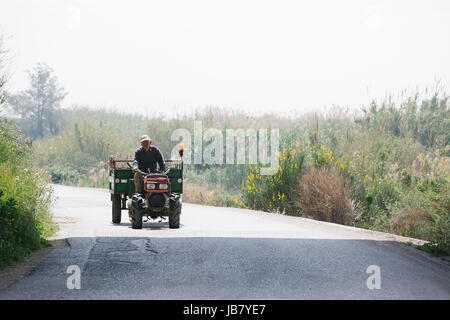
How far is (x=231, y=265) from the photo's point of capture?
10.6m

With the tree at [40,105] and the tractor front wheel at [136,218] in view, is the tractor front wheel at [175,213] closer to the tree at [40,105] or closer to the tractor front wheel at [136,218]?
the tractor front wheel at [136,218]

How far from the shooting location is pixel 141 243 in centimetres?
1296

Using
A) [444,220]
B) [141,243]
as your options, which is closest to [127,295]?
[141,243]

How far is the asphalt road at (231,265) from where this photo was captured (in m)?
8.56

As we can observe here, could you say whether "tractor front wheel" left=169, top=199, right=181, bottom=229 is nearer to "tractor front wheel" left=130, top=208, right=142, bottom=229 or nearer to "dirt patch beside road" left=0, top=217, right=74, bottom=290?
"tractor front wheel" left=130, top=208, right=142, bottom=229

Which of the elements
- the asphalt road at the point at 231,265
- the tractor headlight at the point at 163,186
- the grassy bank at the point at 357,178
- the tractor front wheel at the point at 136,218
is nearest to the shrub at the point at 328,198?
the grassy bank at the point at 357,178

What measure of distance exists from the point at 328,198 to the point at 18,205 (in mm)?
9495

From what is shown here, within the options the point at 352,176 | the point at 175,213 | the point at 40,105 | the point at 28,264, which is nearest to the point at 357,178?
the point at 352,176

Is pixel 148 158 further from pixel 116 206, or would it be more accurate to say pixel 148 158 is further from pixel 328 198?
pixel 328 198

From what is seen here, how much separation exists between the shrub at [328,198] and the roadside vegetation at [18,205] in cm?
776

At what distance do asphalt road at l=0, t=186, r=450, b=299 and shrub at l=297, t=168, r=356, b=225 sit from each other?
203 centimetres

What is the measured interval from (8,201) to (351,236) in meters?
7.64

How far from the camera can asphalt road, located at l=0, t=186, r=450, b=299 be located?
8.56m
